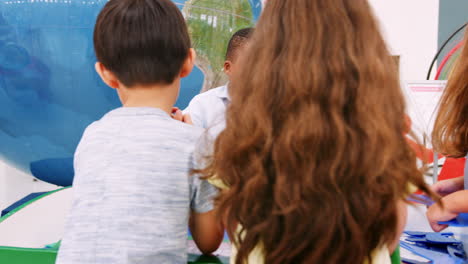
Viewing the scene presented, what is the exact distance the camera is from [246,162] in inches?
23.7

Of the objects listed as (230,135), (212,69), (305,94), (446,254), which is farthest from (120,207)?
(212,69)

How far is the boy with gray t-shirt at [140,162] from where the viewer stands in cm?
64

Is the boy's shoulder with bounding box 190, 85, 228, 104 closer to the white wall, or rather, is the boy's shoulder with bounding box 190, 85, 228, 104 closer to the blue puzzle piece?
the blue puzzle piece

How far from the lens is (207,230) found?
70 centimetres

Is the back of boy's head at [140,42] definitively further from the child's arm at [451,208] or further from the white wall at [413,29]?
the white wall at [413,29]

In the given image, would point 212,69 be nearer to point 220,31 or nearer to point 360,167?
point 220,31

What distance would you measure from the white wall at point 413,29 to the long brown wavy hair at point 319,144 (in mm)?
→ 2982

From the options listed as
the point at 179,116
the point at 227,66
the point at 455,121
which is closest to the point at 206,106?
the point at 227,66

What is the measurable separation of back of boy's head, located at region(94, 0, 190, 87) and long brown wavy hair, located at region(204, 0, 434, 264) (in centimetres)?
17

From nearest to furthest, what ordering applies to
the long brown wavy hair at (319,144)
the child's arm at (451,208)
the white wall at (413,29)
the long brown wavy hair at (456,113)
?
the long brown wavy hair at (319,144), the child's arm at (451,208), the long brown wavy hair at (456,113), the white wall at (413,29)

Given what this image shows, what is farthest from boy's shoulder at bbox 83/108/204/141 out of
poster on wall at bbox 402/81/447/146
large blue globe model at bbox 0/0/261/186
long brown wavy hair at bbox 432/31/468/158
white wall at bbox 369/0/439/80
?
white wall at bbox 369/0/439/80

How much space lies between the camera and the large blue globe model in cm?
147

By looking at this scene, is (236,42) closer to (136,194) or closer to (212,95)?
(212,95)

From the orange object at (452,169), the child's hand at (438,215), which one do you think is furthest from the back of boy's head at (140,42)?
the orange object at (452,169)
